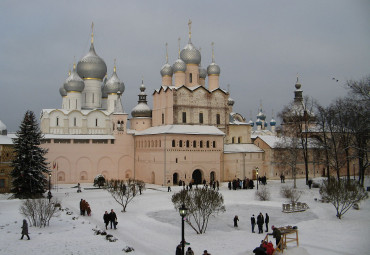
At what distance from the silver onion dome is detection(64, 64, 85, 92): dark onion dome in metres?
1.96

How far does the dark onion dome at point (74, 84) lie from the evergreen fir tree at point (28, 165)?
14526 mm

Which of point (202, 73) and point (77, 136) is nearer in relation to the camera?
point (77, 136)

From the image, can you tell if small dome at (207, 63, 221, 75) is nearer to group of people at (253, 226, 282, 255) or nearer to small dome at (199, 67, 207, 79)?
small dome at (199, 67, 207, 79)

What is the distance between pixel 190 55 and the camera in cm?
4259

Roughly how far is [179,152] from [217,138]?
4.41 meters

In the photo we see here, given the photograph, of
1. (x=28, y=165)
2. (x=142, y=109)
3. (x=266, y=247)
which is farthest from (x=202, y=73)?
(x=266, y=247)

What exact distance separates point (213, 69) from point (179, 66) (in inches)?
171

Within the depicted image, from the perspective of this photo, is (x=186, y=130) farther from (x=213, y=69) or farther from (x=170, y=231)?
(x=170, y=231)

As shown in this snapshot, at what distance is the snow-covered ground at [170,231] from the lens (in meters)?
14.5

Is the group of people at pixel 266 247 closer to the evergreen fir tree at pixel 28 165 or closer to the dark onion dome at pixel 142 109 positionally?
the evergreen fir tree at pixel 28 165

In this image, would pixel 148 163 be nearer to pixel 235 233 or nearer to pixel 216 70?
pixel 216 70

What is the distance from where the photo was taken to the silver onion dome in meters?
45.9

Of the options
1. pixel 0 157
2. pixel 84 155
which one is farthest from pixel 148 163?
pixel 0 157

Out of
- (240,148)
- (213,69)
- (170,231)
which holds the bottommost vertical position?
(170,231)
